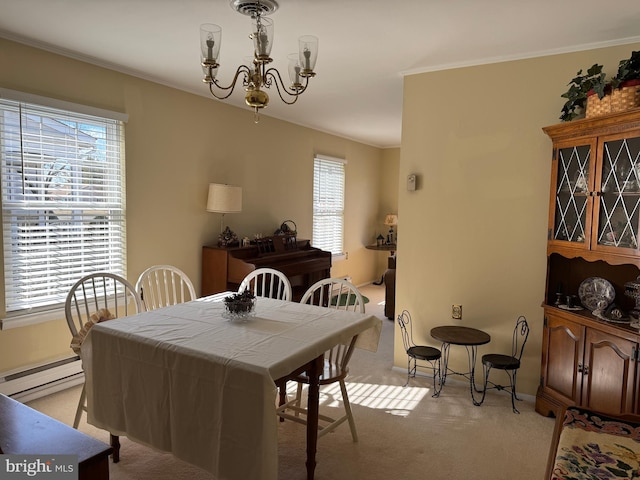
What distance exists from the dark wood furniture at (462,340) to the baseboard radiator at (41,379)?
279 centimetres

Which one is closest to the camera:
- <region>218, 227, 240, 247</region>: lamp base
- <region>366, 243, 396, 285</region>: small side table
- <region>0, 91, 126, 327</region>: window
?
<region>0, 91, 126, 327</region>: window

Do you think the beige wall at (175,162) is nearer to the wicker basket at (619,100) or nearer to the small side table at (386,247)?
the small side table at (386,247)

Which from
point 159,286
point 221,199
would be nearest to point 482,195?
point 221,199

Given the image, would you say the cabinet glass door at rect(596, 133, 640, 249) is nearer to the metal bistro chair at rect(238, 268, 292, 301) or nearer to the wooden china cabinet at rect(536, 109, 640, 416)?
the wooden china cabinet at rect(536, 109, 640, 416)

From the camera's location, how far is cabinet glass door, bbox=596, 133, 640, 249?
8.41 feet

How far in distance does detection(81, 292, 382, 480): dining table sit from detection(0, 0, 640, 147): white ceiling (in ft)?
5.69

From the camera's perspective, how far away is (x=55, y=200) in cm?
334

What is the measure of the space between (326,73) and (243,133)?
1.60 m

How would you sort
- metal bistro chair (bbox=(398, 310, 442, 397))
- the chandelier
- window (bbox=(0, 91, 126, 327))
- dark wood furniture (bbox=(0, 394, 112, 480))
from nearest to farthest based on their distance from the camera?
dark wood furniture (bbox=(0, 394, 112, 480))
the chandelier
window (bbox=(0, 91, 126, 327))
metal bistro chair (bbox=(398, 310, 442, 397))

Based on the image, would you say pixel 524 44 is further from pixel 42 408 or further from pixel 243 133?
pixel 42 408

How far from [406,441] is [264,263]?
2279 millimetres

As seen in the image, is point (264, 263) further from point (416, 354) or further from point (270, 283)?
point (416, 354)

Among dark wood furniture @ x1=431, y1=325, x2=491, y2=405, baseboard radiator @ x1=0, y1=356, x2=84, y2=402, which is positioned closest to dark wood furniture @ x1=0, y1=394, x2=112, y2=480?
baseboard radiator @ x1=0, y1=356, x2=84, y2=402

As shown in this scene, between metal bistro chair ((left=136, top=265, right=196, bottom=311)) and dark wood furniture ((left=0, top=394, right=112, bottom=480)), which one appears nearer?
dark wood furniture ((left=0, top=394, right=112, bottom=480))
